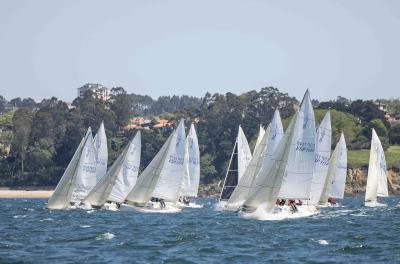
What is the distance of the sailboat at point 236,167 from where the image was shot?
289 feet

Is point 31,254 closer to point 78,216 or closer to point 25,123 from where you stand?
point 78,216

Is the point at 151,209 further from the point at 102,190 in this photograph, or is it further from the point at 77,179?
the point at 77,179

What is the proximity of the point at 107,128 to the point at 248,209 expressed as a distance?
124 m

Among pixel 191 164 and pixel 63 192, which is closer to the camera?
pixel 63 192

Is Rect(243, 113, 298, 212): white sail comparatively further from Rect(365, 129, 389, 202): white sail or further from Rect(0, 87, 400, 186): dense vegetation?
Rect(0, 87, 400, 186): dense vegetation

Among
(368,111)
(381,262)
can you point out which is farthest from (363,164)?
(381,262)

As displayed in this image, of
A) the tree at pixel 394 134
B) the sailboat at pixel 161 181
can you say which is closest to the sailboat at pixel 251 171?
the sailboat at pixel 161 181

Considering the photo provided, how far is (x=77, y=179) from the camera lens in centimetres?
8606

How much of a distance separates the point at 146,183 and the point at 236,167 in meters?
12.5

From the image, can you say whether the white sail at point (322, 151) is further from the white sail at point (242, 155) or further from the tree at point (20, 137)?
the tree at point (20, 137)

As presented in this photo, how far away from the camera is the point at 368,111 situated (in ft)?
588

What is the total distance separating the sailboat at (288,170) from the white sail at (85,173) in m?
23.4

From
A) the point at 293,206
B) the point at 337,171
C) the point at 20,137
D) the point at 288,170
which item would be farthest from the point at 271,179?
the point at 20,137

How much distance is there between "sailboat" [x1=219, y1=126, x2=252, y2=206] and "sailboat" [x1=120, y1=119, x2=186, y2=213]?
7.98 meters
